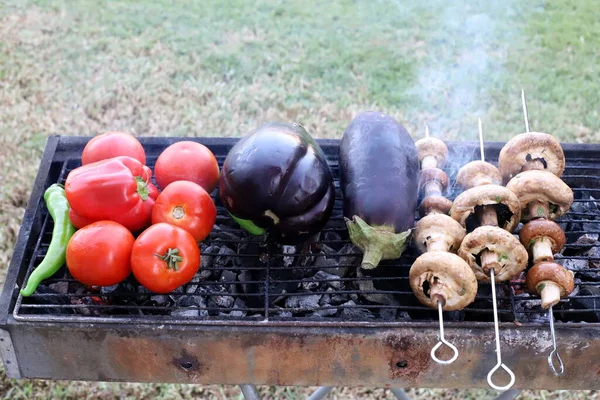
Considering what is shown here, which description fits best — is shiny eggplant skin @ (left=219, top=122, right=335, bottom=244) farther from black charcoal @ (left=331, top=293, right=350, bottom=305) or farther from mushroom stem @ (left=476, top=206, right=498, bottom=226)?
mushroom stem @ (left=476, top=206, right=498, bottom=226)

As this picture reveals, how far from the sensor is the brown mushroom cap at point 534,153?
2705 millimetres

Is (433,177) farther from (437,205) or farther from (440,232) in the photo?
(440,232)

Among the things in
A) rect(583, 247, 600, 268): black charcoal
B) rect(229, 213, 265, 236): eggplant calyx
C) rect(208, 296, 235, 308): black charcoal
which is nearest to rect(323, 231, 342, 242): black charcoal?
rect(229, 213, 265, 236): eggplant calyx

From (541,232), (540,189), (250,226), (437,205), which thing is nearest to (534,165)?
(540,189)

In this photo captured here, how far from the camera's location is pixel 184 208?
2.58 m

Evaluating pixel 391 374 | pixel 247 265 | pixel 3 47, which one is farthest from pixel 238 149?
pixel 3 47

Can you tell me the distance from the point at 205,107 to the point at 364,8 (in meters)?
2.56

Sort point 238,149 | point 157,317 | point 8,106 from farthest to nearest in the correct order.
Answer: point 8,106
point 238,149
point 157,317

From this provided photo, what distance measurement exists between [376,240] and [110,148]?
52.0 inches

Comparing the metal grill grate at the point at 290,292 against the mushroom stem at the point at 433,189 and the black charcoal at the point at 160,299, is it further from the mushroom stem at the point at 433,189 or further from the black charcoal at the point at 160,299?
the mushroom stem at the point at 433,189

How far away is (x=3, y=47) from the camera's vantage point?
21.0 feet

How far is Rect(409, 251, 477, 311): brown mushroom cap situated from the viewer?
→ 2227mm

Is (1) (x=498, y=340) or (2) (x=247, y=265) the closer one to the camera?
(1) (x=498, y=340)

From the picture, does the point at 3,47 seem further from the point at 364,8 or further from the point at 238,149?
the point at 238,149
